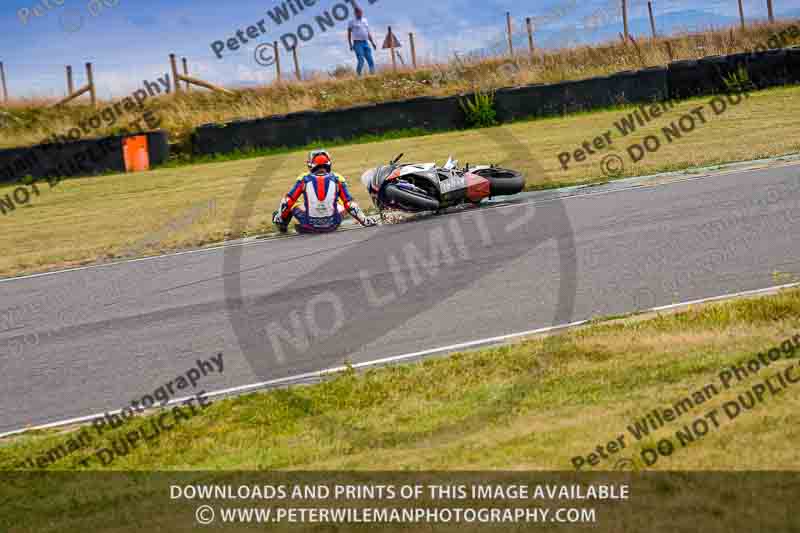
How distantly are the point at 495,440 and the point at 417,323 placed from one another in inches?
121

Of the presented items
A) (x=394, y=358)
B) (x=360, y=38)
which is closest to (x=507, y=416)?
(x=394, y=358)

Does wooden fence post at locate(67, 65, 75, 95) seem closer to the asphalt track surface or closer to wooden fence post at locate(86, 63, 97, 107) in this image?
wooden fence post at locate(86, 63, 97, 107)

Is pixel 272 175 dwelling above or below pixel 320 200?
above

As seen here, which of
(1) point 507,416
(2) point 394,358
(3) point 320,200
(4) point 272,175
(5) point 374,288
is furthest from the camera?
(4) point 272,175

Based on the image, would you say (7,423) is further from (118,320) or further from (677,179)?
(677,179)

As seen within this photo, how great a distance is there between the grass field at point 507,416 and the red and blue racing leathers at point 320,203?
6.06 m

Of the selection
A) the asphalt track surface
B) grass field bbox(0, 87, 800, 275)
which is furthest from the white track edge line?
grass field bbox(0, 87, 800, 275)

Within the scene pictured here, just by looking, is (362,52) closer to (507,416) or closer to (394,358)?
(394,358)

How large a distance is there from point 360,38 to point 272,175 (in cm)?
777

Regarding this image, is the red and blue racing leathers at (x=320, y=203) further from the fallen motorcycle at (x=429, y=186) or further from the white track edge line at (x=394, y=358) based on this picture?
the white track edge line at (x=394, y=358)

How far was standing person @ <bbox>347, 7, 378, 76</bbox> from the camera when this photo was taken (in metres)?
25.6

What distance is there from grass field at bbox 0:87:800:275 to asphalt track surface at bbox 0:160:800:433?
2.05m

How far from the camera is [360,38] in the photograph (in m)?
26.3

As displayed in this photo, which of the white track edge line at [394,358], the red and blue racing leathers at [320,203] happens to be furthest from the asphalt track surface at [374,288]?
the red and blue racing leathers at [320,203]
